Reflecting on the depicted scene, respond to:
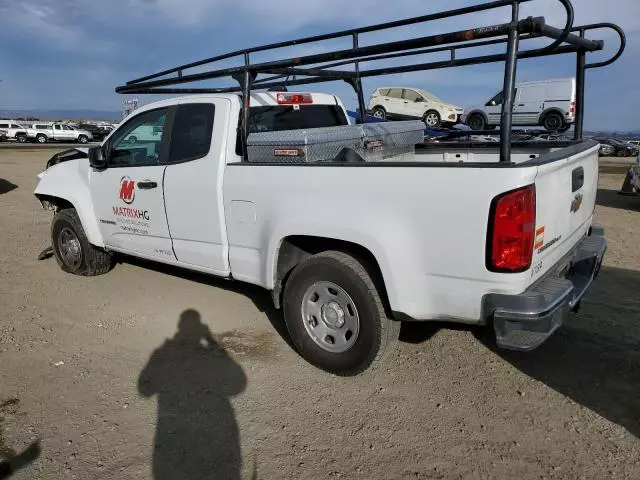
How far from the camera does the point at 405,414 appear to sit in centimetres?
309

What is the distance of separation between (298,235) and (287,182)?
1.19ft

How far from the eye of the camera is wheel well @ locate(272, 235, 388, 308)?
3293mm

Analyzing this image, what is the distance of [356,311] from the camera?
3.24 meters

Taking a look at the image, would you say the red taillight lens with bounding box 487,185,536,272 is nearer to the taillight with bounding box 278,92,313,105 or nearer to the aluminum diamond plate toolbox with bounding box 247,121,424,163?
the aluminum diamond plate toolbox with bounding box 247,121,424,163

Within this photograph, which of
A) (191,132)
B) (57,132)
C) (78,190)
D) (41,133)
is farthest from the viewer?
(57,132)

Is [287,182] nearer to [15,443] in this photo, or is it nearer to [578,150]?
[578,150]

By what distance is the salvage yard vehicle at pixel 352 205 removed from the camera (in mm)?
2662

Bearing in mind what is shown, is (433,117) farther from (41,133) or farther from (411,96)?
(41,133)

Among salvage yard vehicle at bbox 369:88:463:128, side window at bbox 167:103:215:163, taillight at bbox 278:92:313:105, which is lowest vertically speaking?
side window at bbox 167:103:215:163

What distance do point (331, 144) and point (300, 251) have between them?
32.5 inches

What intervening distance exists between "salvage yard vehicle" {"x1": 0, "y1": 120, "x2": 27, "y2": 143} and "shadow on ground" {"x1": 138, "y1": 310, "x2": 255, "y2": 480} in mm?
48762

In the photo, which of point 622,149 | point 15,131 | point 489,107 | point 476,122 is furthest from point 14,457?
point 15,131

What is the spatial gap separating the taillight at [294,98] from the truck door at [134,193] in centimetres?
99

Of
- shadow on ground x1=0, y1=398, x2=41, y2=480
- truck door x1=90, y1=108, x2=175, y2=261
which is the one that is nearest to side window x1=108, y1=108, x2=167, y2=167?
truck door x1=90, y1=108, x2=175, y2=261
